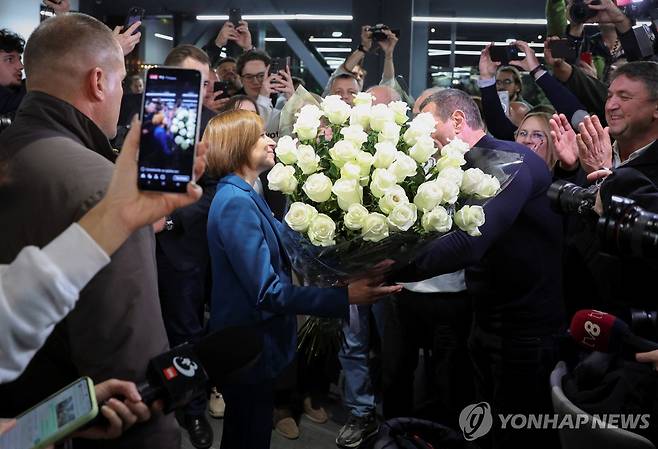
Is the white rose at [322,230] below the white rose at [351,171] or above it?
below

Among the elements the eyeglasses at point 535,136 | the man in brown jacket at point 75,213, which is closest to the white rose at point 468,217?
the man in brown jacket at point 75,213

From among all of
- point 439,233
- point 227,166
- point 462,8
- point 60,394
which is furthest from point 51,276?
point 462,8

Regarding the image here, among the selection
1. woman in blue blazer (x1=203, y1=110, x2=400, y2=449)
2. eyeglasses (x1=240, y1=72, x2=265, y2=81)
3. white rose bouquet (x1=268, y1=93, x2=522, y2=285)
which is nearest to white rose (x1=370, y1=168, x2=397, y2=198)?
white rose bouquet (x1=268, y1=93, x2=522, y2=285)

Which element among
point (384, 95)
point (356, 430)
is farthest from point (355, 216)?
point (384, 95)

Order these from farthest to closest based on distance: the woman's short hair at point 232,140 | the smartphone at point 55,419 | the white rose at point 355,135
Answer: the woman's short hair at point 232,140 → the white rose at point 355,135 → the smartphone at point 55,419

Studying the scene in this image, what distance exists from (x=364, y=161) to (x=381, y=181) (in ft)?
0.25

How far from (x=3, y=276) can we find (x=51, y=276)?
0.25 ft

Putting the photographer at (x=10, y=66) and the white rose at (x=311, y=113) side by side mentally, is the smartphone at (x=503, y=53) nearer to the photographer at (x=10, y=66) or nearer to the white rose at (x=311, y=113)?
the white rose at (x=311, y=113)

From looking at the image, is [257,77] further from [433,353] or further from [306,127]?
[306,127]

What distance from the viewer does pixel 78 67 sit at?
4.82 ft

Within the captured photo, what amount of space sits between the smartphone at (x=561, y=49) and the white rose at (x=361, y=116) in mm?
2108

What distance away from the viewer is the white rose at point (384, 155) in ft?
5.42

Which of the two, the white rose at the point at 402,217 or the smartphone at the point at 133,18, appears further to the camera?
the smartphone at the point at 133,18

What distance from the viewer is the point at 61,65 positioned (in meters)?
1.46
